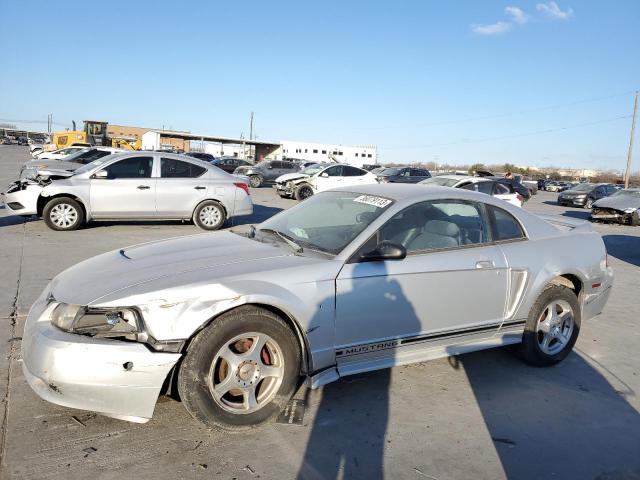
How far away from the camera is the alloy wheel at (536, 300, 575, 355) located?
431cm

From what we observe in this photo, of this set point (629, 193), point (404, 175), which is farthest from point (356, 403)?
point (404, 175)

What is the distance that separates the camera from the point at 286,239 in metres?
3.83

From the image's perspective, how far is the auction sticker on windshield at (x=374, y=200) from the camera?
3854 millimetres

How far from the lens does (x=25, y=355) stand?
9.53 ft

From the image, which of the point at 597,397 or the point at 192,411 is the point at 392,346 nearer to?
the point at 192,411

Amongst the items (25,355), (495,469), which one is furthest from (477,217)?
(25,355)

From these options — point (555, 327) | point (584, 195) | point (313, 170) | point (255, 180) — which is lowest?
point (555, 327)

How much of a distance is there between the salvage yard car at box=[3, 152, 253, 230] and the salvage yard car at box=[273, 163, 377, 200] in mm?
7751

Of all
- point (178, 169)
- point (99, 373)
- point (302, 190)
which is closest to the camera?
point (99, 373)

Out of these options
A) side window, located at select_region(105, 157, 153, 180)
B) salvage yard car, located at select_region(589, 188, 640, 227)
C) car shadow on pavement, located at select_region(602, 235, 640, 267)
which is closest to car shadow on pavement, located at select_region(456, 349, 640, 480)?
car shadow on pavement, located at select_region(602, 235, 640, 267)

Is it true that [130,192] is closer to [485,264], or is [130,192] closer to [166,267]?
[166,267]

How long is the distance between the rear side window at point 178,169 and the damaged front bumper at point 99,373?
7.67m

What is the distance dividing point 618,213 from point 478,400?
1785cm

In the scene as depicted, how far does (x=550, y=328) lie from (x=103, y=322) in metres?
3.60
